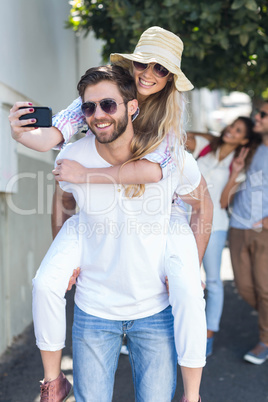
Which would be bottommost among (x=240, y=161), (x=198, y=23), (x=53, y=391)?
(x=53, y=391)

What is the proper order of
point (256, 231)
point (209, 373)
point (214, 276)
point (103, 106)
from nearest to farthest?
point (103, 106) → point (209, 373) → point (256, 231) → point (214, 276)

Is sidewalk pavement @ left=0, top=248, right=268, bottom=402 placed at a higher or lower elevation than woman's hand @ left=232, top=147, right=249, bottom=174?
lower

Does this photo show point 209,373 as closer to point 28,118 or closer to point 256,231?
point 256,231

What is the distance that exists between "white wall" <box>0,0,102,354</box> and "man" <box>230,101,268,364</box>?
78.7 inches

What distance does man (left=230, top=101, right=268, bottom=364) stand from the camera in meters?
4.39

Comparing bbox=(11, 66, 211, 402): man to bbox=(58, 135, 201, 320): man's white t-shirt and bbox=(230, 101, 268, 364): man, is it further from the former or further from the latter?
bbox=(230, 101, 268, 364): man

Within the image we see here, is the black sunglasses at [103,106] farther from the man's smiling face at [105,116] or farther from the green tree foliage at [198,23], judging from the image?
the green tree foliage at [198,23]

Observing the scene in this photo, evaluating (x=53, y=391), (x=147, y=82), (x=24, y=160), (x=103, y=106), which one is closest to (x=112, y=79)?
(x=103, y=106)

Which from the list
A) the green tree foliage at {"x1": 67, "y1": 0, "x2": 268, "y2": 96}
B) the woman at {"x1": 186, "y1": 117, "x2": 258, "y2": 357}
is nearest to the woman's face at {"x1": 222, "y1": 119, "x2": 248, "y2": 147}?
the woman at {"x1": 186, "y1": 117, "x2": 258, "y2": 357}

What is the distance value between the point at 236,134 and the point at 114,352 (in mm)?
2649

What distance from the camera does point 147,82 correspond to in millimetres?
2557

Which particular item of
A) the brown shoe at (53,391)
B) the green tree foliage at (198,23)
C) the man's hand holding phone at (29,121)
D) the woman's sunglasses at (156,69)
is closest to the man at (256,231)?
the green tree foliage at (198,23)

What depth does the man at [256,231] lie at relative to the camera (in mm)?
4395

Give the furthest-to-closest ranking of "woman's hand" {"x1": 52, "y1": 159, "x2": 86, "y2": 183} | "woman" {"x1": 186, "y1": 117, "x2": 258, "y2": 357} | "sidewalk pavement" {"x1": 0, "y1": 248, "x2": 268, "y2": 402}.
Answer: "woman" {"x1": 186, "y1": 117, "x2": 258, "y2": 357}, "sidewalk pavement" {"x1": 0, "y1": 248, "x2": 268, "y2": 402}, "woman's hand" {"x1": 52, "y1": 159, "x2": 86, "y2": 183}
